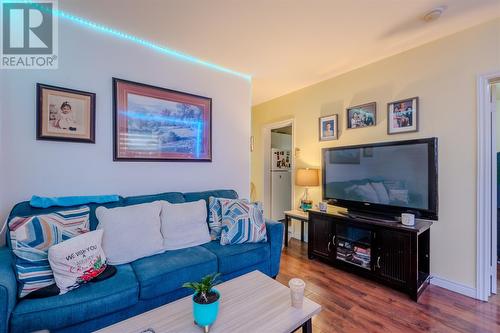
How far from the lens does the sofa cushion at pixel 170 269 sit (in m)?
1.45

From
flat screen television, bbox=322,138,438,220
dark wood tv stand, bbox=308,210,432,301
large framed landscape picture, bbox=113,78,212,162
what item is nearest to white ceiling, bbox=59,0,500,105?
large framed landscape picture, bbox=113,78,212,162

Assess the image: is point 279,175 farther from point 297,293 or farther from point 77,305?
point 77,305

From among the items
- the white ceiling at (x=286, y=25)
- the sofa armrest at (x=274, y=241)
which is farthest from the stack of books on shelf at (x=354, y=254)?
the white ceiling at (x=286, y=25)

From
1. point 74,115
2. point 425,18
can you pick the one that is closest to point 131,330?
point 74,115

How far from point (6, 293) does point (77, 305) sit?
12.2 inches

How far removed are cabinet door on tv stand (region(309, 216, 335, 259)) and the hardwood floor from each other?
0.31 m

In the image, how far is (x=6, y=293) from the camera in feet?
3.34

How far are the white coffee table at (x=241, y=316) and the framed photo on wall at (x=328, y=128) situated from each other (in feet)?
7.46

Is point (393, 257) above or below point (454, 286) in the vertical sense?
above

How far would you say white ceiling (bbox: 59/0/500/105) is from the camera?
1735 millimetres

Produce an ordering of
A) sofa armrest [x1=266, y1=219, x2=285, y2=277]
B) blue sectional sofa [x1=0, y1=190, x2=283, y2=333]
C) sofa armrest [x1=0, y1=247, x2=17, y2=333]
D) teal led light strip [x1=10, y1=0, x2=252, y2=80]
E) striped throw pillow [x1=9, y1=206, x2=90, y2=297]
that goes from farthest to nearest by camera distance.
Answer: sofa armrest [x1=266, y1=219, x2=285, y2=277]
teal led light strip [x1=10, y1=0, x2=252, y2=80]
striped throw pillow [x1=9, y1=206, x2=90, y2=297]
blue sectional sofa [x1=0, y1=190, x2=283, y2=333]
sofa armrest [x1=0, y1=247, x2=17, y2=333]

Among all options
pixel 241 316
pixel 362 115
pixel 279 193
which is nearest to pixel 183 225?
pixel 241 316

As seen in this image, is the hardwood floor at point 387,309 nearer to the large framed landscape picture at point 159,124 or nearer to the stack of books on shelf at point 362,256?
the stack of books on shelf at point 362,256

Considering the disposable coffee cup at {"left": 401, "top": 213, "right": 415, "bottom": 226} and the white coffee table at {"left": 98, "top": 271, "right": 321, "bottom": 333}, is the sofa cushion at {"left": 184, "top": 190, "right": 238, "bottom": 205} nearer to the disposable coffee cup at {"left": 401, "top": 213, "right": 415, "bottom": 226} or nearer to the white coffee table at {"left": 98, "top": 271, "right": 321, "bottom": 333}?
the white coffee table at {"left": 98, "top": 271, "right": 321, "bottom": 333}
